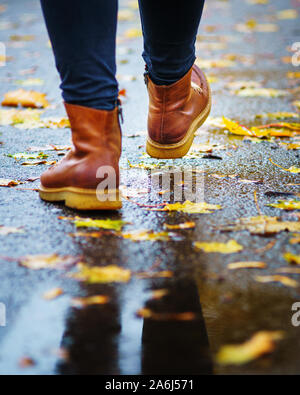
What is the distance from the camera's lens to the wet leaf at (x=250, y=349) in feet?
2.85

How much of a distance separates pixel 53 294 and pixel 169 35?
97 cm

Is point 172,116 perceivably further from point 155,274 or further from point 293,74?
point 293,74

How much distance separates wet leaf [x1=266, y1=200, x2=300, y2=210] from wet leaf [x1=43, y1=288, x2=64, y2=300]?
0.75m

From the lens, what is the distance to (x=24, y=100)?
2.87 metres

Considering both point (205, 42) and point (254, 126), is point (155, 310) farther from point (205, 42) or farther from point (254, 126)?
point (205, 42)

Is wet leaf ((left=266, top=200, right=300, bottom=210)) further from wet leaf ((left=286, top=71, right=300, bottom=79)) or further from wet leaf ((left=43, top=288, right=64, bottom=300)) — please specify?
wet leaf ((left=286, top=71, right=300, bottom=79))

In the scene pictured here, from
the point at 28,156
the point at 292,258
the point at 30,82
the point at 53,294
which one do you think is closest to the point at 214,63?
the point at 30,82

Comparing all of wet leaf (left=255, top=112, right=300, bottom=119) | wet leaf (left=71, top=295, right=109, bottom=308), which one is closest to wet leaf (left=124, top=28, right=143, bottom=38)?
wet leaf (left=255, top=112, right=300, bottom=119)

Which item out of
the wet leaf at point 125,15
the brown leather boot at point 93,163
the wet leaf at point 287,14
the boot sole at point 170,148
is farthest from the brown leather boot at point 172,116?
the wet leaf at point 125,15

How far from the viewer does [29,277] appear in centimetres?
112

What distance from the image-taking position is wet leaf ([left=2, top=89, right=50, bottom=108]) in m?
2.86

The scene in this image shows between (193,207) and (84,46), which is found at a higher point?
(84,46)

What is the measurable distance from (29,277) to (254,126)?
163 centimetres
